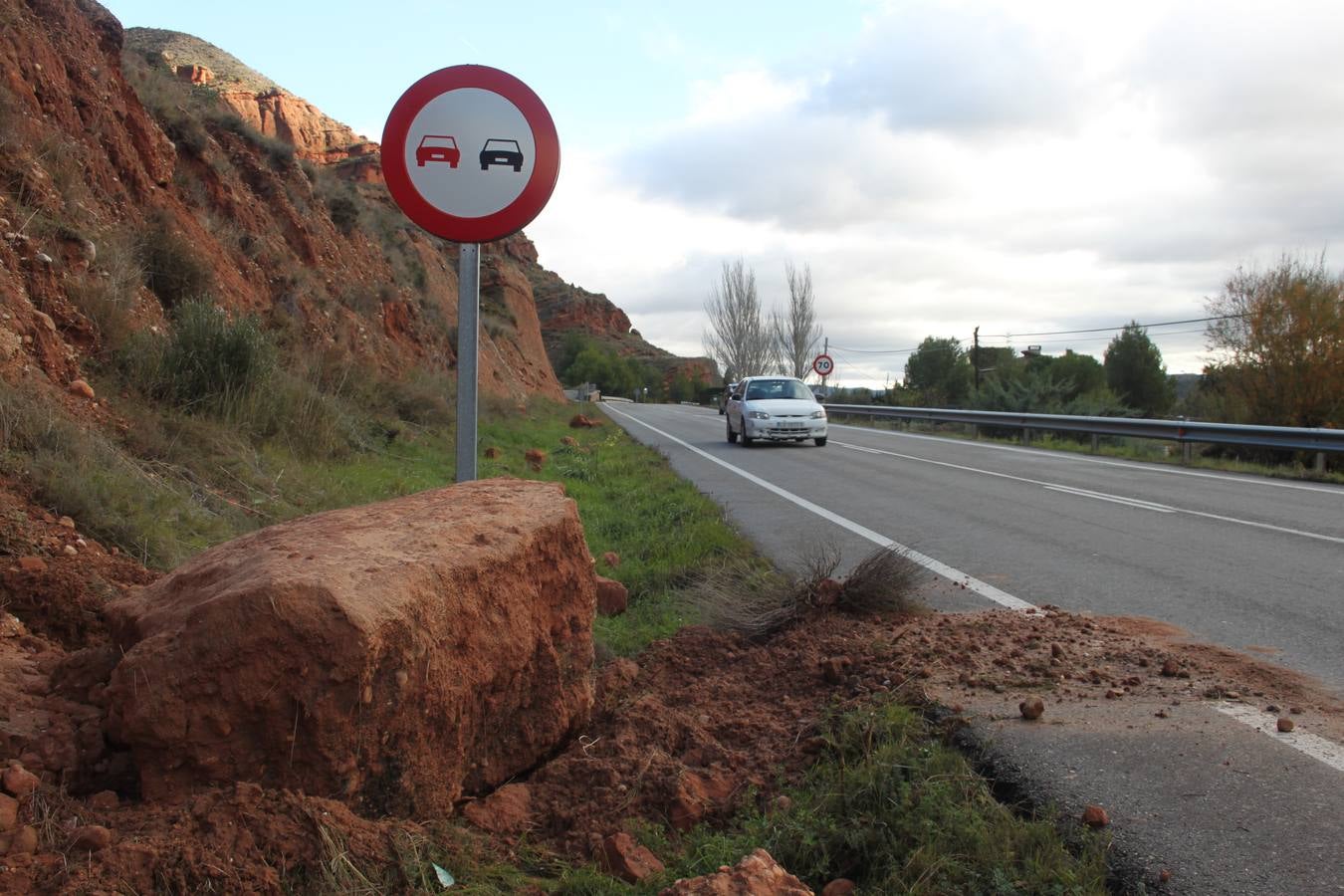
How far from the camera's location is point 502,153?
12.7ft

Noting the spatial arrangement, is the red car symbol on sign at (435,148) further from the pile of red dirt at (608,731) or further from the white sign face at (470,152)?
the pile of red dirt at (608,731)

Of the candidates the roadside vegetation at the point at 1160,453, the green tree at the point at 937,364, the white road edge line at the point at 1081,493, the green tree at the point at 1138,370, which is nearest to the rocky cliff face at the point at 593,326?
the green tree at the point at 937,364

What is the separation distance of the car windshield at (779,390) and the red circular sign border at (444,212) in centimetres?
1812

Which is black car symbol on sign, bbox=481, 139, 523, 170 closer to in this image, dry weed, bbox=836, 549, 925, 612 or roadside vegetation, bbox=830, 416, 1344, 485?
dry weed, bbox=836, 549, 925, 612

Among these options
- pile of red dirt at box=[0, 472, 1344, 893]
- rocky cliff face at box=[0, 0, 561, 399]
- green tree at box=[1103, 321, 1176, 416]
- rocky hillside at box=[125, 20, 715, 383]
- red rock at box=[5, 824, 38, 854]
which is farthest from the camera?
green tree at box=[1103, 321, 1176, 416]

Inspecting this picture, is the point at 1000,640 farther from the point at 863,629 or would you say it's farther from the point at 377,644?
the point at 377,644

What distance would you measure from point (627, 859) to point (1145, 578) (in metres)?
5.29

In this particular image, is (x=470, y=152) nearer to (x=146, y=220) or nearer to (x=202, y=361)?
(x=202, y=361)

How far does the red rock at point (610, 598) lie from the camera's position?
5.40 metres

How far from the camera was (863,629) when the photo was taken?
4.62 metres

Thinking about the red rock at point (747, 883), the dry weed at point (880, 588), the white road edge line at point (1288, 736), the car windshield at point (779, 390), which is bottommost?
the white road edge line at point (1288, 736)

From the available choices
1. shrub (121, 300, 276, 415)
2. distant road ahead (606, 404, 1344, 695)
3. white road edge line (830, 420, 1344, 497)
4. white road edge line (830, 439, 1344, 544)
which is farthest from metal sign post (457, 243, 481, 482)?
white road edge line (830, 420, 1344, 497)

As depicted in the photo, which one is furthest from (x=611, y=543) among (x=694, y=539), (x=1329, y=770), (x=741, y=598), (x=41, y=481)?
(x=1329, y=770)

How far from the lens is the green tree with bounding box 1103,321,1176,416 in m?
64.2
